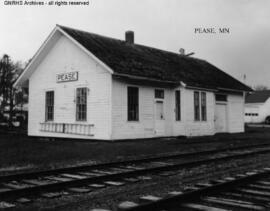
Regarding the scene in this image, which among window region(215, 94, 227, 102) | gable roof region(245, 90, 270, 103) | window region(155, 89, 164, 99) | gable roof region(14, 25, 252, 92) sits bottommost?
window region(155, 89, 164, 99)

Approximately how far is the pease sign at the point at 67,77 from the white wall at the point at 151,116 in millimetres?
3035

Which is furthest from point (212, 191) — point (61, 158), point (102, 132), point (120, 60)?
point (120, 60)

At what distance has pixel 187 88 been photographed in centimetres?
2231

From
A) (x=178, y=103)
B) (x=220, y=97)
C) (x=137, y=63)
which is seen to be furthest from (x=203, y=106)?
(x=137, y=63)

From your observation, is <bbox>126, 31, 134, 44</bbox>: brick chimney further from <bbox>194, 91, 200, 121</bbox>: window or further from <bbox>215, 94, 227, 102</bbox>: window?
<bbox>215, 94, 227, 102</bbox>: window

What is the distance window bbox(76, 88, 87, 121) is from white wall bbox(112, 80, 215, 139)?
2.13 meters

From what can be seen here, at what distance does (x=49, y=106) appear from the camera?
22.0 meters

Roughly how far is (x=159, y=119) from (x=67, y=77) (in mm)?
5736

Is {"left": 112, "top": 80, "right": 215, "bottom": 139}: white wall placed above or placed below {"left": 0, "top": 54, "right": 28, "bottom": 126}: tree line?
below

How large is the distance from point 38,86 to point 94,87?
5.46 metres

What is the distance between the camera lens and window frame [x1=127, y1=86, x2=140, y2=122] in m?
19.3

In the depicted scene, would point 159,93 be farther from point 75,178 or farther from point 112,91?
point 75,178

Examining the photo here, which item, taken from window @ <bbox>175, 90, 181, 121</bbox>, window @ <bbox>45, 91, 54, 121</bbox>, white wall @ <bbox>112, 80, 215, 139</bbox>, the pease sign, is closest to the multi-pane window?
white wall @ <bbox>112, 80, 215, 139</bbox>

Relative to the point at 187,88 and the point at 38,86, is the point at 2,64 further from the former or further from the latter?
the point at 187,88
